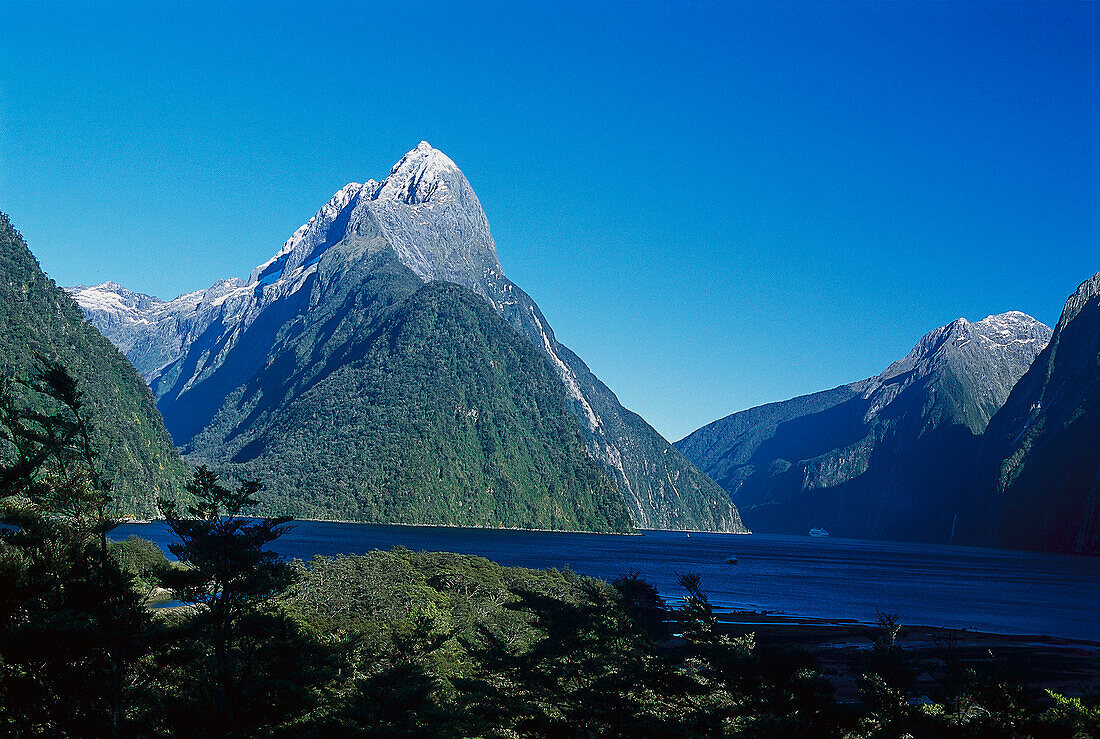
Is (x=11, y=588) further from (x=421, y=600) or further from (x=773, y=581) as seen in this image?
(x=773, y=581)

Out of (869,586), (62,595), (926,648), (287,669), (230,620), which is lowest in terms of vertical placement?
(869,586)

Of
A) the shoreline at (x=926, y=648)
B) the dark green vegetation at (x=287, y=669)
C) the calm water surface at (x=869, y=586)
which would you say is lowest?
the calm water surface at (x=869, y=586)

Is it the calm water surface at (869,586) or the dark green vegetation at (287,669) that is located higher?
the dark green vegetation at (287,669)

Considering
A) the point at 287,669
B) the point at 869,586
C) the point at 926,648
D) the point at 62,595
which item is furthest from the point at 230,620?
the point at 869,586

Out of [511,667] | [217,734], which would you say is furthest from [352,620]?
[217,734]

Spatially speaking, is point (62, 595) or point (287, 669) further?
point (287, 669)

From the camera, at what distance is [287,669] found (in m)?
38.6

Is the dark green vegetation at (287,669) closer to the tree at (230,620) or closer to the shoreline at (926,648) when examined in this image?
the tree at (230,620)

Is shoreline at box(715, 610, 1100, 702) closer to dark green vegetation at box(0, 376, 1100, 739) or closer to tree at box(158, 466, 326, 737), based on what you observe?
dark green vegetation at box(0, 376, 1100, 739)

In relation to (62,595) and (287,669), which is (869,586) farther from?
(62,595)

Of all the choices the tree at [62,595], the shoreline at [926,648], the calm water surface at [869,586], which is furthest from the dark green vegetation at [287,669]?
the calm water surface at [869,586]

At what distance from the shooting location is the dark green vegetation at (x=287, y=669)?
28375 millimetres

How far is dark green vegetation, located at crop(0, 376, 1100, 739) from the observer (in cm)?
2838

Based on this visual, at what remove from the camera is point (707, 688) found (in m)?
40.7
